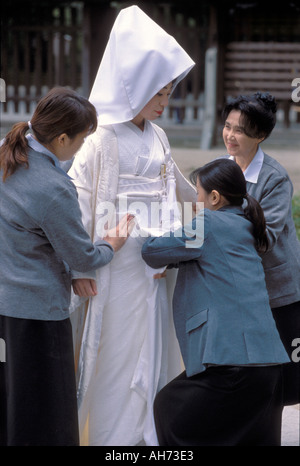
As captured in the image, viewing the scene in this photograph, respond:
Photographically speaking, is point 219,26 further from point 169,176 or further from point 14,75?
point 169,176

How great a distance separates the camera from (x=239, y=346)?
2371mm

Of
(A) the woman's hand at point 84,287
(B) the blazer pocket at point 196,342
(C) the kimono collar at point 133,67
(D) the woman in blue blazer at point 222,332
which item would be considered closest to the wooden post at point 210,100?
(C) the kimono collar at point 133,67

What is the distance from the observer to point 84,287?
2.69 m

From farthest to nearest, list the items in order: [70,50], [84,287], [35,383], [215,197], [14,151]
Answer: [70,50] → [84,287] → [215,197] → [35,383] → [14,151]

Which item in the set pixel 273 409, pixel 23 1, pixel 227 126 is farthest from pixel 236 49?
pixel 273 409

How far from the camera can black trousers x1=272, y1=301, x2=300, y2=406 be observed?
304 centimetres

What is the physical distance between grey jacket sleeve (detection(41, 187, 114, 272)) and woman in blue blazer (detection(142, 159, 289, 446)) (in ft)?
0.96

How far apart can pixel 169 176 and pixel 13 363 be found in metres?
1.09

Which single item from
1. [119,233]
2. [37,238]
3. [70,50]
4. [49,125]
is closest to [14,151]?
[49,125]

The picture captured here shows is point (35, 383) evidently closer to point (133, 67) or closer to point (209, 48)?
point (133, 67)

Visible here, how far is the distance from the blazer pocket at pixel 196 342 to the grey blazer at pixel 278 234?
49cm

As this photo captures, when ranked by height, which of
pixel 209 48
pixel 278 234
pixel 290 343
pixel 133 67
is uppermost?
pixel 133 67

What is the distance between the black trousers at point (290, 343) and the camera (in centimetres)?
304

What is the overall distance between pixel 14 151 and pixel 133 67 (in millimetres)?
661
